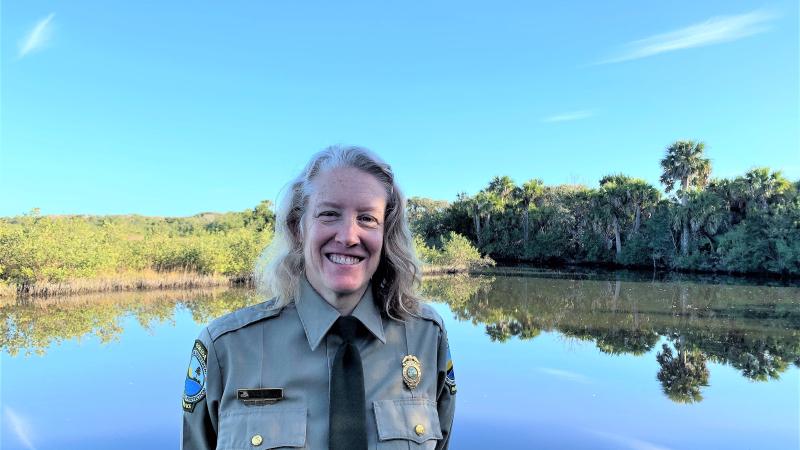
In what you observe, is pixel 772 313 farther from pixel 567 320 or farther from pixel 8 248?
pixel 8 248

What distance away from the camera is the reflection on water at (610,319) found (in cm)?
989

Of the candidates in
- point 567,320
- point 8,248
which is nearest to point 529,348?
point 567,320

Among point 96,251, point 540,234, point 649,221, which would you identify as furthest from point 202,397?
point 540,234

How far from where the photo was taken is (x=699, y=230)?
33094 mm

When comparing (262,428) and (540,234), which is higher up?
(540,234)

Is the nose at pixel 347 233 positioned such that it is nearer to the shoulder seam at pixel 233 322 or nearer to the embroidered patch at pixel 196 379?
the shoulder seam at pixel 233 322

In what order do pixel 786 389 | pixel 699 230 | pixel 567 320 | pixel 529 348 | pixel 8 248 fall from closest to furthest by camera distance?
pixel 786 389 → pixel 529 348 → pixel 567 320 → pixel 8 248 → pixel 699 230

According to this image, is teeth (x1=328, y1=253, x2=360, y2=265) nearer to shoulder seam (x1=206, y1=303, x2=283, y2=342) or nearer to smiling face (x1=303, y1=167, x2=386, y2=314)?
smiling face (x1=303, y1=167, x2=386, y2=314)

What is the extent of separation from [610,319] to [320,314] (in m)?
14.4

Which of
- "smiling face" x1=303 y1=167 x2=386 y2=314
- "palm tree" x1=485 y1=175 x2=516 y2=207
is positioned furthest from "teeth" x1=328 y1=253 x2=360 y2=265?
"palm tree" x1=485 y1=175 x2=516 y2=207

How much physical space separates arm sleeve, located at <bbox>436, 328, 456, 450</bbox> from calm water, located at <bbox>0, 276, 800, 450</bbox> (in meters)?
4.53

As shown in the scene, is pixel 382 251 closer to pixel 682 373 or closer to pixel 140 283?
pixel 682 373

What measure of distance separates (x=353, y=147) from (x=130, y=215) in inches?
3007

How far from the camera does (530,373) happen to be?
895cm
